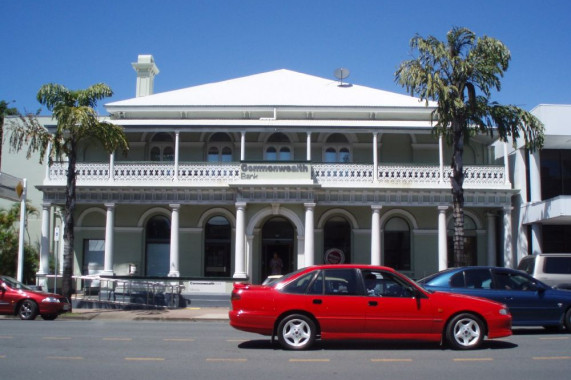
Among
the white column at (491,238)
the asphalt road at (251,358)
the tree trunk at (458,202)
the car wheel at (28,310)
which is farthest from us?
the white column at (491,238)

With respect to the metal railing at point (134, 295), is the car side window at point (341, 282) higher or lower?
higher

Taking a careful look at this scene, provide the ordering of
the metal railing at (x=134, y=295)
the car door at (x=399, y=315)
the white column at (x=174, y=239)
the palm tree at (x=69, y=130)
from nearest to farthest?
1. the car door at (x=399, y=315)
2. the palm tree at (x=69, y=130)
3. the metal railing at (x=134, y=295)
4. the white column at (x=174, y=239)

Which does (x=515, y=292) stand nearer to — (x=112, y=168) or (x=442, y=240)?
(x=442, y=240)

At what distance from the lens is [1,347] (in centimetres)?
1070

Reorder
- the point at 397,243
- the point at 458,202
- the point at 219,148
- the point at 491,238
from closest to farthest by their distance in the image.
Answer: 1. the point at 458,202
2. the point at 491,238
3. the point at 397,243
4. the point at 219,148

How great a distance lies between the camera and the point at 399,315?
10078mm

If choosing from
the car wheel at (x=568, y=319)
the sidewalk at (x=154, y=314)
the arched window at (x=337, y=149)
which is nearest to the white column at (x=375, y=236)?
the arched window at (x=337, y=149)

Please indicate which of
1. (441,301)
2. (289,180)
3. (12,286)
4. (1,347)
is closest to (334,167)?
(289,180)

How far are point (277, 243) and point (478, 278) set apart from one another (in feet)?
44.7

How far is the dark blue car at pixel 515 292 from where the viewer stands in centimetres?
1256

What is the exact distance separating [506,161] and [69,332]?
1778 centimetres

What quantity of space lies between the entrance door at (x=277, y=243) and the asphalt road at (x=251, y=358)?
12714 mm

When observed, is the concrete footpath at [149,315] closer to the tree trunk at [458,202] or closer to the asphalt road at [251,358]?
the asphalt road at [251,358]

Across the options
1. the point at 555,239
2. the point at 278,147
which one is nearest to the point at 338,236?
the point at 278,147
